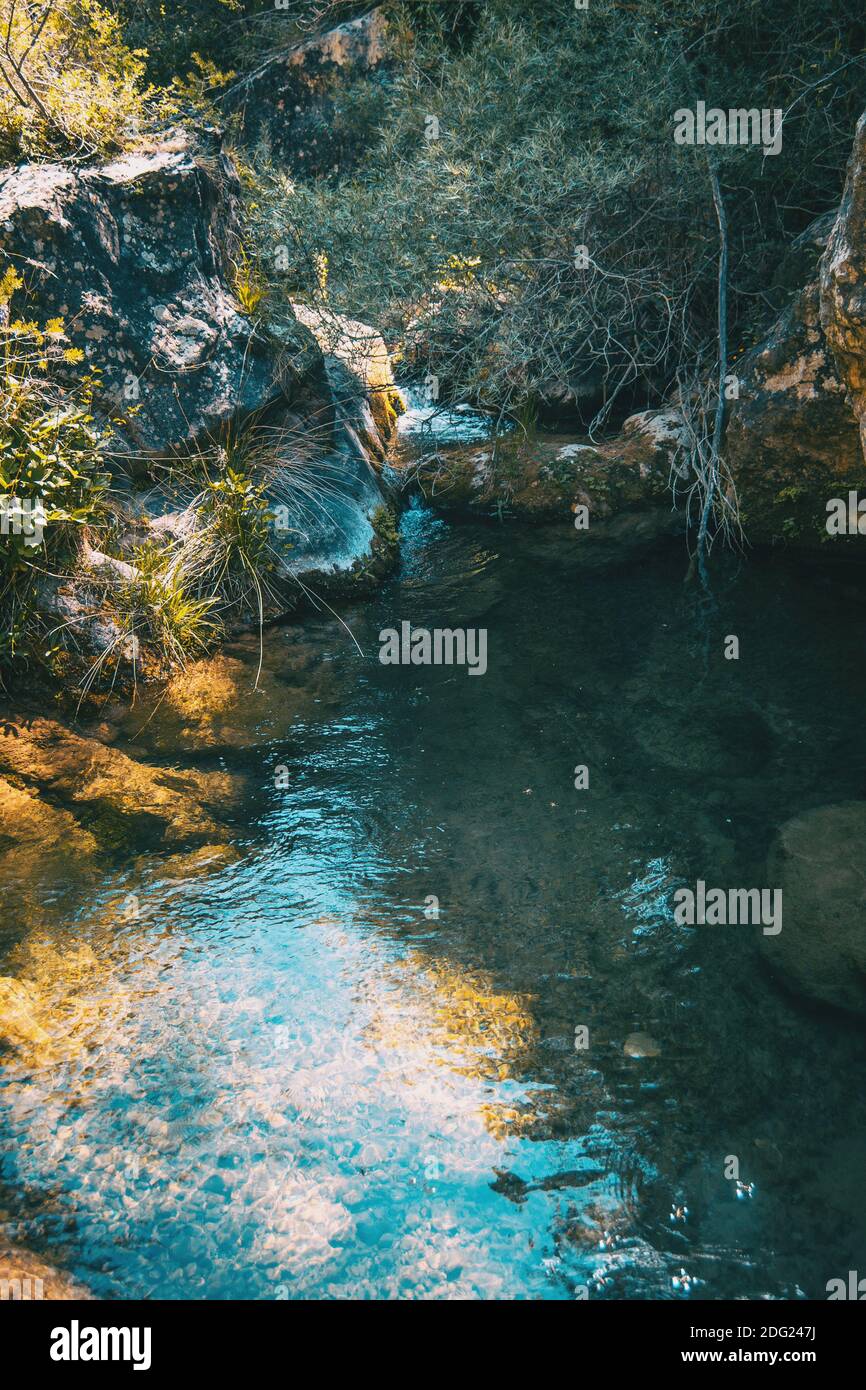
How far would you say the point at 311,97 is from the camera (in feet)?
32.4

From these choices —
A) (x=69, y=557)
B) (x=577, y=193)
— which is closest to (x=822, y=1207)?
(x=69, y=557)

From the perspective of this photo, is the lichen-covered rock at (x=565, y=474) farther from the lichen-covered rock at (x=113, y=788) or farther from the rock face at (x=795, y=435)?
the lichen-covered rock at (x=113, y=788)

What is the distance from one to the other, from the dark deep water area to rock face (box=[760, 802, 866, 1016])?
0.09m

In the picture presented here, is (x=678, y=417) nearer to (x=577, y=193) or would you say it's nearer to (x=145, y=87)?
(x=577, y=193)

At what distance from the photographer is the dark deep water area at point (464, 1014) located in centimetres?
256

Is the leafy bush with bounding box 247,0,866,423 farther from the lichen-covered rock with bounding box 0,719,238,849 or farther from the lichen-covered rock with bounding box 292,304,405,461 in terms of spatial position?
the lichen-covered rock with bounding box 0,719,238,849

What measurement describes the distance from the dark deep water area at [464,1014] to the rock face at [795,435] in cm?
115

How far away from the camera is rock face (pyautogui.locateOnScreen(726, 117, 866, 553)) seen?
5.71 metres

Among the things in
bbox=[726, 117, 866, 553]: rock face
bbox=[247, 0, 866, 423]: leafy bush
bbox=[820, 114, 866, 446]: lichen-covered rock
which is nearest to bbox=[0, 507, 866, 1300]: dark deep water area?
bbox=[726, 117, 866, 553]: rock face

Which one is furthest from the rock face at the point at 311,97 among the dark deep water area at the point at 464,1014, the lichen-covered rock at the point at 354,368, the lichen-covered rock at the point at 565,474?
the dark deep water area at the point at 464,1014

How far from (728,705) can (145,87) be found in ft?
29.8

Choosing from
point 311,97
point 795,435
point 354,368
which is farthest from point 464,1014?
point 311,97

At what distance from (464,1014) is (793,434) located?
459 centimetres

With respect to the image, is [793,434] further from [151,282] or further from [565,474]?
[151,282]
